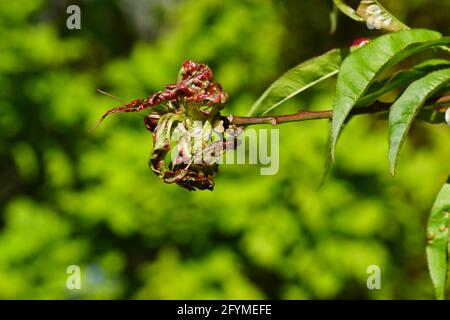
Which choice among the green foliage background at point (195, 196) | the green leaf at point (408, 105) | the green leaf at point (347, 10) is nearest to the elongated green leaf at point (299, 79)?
the green leaf at point (347, 10)

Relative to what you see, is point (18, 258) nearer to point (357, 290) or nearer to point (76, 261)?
point (76, 261)

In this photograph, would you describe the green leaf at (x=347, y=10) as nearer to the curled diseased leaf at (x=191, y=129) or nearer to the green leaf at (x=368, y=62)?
the green leaf at (x=368, y=62)

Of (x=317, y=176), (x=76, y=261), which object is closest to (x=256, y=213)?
(x=317, y=176)

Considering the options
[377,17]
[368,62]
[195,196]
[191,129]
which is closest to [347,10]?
[377,17]

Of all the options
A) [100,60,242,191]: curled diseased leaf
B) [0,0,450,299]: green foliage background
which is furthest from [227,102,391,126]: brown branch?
[0,0,450,299]: green foliage background

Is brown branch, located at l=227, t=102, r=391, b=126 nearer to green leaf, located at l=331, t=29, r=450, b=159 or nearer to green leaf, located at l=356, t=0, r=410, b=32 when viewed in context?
green leaf, located at l=331, t=29, r=450, b=159

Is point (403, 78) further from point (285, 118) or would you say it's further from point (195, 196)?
point (195, 196)

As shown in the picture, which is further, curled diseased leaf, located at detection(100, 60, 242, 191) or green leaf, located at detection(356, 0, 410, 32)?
green leaf, located at detection(356, 0, 410, 32)
